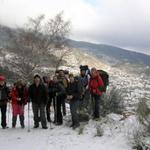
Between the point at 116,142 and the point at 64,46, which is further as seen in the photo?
the point at 64,46

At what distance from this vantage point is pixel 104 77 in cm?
1536

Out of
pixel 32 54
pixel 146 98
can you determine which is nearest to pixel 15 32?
pixel 32 54

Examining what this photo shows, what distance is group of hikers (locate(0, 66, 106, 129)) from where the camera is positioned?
1478 centimetres

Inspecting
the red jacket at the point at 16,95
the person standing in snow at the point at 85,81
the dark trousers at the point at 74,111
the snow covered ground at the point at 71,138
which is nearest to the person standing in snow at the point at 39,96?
the red jacket at the point at 16,95

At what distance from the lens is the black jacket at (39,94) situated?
49.2 ft

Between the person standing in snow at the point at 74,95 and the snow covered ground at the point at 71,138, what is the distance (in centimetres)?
34

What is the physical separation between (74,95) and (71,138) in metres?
1.76

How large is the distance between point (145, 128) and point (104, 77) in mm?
3593

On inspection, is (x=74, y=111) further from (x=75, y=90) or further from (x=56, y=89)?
(x=56, y=89)

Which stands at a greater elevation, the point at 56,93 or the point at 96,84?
the point at 96,84

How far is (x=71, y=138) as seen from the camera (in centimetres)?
1347

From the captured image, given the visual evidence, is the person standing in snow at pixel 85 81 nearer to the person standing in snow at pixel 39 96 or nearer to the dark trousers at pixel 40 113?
the person standing in snow at pixel 39 96

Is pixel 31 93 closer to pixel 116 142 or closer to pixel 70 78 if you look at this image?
pixel 70 78

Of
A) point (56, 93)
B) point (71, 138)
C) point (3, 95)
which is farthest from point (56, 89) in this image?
point (71, 138)
